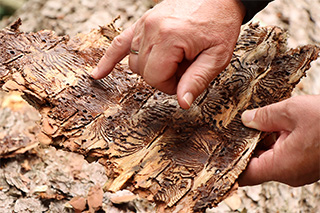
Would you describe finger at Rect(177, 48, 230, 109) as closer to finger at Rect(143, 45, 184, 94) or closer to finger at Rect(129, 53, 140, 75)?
finger at Rect(143, 45, 184, 94)

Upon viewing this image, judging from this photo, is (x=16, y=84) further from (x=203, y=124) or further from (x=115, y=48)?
(x=203, y=124)

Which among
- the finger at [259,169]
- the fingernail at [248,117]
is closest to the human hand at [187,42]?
the fingernail at [248,117]

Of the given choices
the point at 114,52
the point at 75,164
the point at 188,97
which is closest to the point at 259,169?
the point at 188,97

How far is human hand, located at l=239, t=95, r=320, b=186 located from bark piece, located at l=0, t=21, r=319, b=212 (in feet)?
0.25

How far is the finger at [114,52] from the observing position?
1.55m

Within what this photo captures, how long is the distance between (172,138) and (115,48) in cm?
49

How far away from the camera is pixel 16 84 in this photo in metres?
1.53

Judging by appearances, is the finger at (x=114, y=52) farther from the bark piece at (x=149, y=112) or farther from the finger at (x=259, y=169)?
the finger at (x=259, y=169)

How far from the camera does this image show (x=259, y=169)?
138 centimetres

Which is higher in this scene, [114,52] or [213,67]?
[114,52]

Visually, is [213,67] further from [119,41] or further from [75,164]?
[75,164]

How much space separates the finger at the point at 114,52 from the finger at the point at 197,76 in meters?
0.36

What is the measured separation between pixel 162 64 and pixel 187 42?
0.43ft

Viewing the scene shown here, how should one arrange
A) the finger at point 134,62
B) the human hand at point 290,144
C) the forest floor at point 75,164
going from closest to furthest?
the human hand at point 290,144 → the finger at point 134,62 → the forest floor at point 75,164
